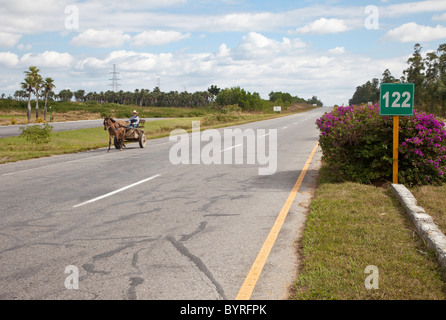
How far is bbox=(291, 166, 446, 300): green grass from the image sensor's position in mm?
4132

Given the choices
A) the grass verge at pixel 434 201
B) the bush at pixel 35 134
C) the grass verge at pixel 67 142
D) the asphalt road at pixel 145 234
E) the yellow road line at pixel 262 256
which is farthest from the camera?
the bush at pixel 35 134

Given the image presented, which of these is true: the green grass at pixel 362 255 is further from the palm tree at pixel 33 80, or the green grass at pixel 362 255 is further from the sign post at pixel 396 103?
the palm tree at pixel 33 80

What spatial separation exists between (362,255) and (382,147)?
533 cm

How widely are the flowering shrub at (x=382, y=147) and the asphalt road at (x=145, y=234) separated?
3.72 ft

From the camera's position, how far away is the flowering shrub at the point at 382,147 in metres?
9.38

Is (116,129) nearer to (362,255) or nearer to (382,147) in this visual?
(382,147)

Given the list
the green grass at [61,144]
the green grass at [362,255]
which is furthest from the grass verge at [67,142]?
the green grass at [362,255]

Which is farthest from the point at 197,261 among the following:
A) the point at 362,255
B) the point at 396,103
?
the point at 396,103

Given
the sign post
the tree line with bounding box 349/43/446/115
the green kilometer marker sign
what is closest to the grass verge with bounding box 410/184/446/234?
the sign post

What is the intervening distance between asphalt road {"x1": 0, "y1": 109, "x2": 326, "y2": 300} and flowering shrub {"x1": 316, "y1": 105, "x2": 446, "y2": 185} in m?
1.13

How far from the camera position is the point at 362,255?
5023mm

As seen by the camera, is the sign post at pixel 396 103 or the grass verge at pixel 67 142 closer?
the sign post at pixel 396 103

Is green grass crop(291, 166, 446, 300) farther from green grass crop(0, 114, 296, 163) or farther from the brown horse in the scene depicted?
green grass crop(0, 114, 296, 163)
